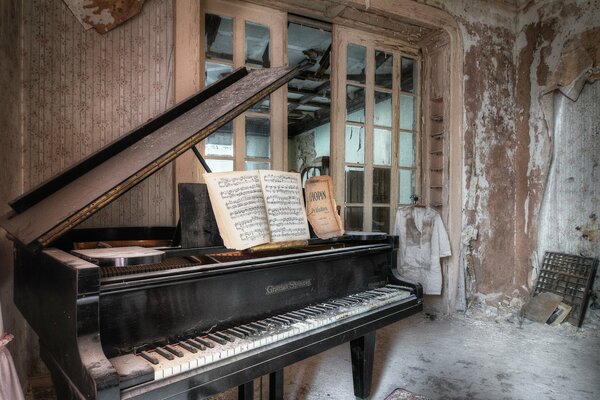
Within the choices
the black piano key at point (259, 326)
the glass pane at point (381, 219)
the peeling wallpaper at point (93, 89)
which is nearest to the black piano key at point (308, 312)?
the black piano key at point (259, 326)

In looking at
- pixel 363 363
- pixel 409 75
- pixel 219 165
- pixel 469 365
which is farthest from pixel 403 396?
pixel 409 75

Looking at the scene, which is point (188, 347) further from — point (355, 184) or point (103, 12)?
point (355, 184)

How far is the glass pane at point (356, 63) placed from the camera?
12.4ft

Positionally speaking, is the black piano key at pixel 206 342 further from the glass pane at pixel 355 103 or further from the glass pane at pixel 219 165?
the glass pane at pixel 355 103

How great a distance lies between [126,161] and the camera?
142 cm

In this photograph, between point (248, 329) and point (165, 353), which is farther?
point (248, 329)

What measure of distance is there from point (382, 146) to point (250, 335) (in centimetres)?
306

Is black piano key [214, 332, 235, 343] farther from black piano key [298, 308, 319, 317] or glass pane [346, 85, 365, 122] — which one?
glass pane [346, 85, 365, 122]

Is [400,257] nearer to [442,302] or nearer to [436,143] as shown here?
[442,302]

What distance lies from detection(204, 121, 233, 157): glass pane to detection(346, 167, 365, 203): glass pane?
1272 mm

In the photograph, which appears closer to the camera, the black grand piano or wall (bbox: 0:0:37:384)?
the black grand piano

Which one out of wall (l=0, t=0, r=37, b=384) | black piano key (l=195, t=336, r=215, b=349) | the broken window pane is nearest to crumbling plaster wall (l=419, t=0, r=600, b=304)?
the broken window pane

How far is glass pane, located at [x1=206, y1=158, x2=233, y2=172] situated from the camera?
3.02 m

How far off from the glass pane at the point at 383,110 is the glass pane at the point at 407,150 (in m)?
0.25
